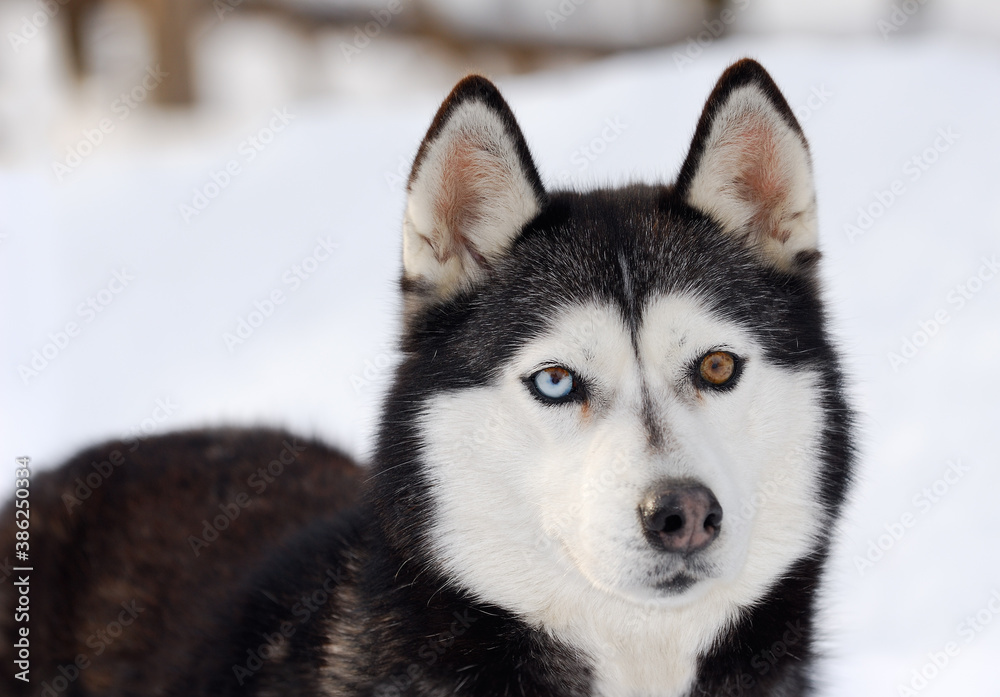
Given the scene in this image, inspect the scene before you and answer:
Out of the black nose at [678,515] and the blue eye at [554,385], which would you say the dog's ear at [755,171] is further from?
the black nose at [678,515]

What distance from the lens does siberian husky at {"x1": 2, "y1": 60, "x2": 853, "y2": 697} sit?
2244mm

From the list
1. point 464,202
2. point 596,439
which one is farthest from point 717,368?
point 464,202

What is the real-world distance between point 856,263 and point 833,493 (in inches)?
154

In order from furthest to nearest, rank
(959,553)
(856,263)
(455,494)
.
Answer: (856,263) < (959,553) < (455,494)

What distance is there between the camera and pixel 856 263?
6.04 m

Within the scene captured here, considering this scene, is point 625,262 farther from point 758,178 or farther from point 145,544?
point 145,544

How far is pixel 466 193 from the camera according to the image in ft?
8.50

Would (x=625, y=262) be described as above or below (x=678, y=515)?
above

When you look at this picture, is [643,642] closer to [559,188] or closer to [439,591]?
[439,591]

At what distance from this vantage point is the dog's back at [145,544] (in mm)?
3191

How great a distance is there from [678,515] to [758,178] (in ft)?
3.76

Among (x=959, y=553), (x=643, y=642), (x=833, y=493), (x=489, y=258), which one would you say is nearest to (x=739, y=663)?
(x=643, y=642)

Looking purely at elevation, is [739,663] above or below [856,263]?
below

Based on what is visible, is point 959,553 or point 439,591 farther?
point 959,553
